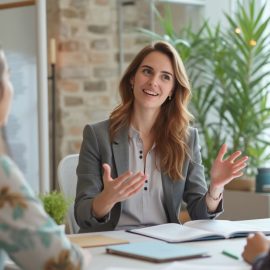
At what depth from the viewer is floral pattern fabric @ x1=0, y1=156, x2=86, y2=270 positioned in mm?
1675

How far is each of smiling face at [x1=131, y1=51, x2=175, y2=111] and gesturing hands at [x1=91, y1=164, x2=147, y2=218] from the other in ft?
1.86

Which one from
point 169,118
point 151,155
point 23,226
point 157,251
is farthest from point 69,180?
point 23,226

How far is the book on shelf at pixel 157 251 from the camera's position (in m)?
2.29

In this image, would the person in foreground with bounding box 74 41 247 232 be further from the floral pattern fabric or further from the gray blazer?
the floral pattern fabric

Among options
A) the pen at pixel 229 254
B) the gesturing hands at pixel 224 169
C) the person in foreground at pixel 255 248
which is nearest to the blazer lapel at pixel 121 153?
the gesturing hands at pixel 224 169

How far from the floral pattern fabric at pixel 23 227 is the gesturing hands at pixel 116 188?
0.96 m

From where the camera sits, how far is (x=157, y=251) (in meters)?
2.37

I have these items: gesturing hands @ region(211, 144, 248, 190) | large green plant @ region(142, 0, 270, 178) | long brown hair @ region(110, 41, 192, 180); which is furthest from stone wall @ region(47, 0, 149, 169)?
gesturing hands @ region(211, 144, 248, 190)

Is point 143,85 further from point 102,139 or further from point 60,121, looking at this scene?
point 60,121

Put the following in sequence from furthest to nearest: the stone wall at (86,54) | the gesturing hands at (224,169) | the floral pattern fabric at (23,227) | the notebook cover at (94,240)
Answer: the stone wall at (86,54), the gesturing hands at (224,169), the notebook cover at (94,240), the floral pattern fabric at (23,227)

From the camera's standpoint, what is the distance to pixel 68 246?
174 centimetres

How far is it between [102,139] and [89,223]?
1.33ft

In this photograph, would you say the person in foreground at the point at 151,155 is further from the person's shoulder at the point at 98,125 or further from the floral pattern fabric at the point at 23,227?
Result: the floral pattern fabric at the point at 23,227

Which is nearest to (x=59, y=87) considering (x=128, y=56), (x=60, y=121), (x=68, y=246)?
(x=60, y=121)
